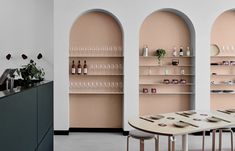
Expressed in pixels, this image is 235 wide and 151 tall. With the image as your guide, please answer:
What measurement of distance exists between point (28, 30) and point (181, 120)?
13.3ft

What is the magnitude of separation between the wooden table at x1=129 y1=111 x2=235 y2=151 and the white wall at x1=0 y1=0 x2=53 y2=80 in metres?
3.23

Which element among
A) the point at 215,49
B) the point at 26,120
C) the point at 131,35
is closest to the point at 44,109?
the point at 26,120

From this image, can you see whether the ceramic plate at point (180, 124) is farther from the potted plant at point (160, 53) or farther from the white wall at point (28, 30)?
the white wall at point (28, 30)

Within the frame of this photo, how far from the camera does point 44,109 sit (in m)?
3.13

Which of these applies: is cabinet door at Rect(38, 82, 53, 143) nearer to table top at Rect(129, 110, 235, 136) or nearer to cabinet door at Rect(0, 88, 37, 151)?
cabinet door at Rect(0, 88, 37, 151)

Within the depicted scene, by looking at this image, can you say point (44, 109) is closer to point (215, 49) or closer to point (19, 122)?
point (19, 122)

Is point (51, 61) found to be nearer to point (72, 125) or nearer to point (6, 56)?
point (6, 56)

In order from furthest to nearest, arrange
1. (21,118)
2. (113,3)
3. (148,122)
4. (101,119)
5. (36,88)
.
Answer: (101,119) → (113,3) → (148,122) → (36,88) → (21,118)

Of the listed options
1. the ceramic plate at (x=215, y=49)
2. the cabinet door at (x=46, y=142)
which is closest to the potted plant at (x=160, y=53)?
the ceramic plate at (x=215, y=49)

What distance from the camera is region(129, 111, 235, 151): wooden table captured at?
271 cm

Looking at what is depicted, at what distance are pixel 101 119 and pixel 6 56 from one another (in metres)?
2.51

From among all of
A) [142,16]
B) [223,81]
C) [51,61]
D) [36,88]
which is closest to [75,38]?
[51,61]

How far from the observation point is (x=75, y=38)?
221 inches

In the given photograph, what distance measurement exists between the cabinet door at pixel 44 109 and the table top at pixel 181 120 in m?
1.05
